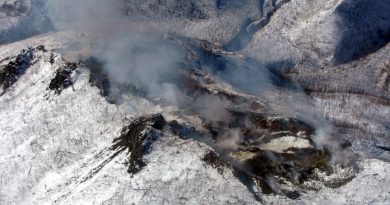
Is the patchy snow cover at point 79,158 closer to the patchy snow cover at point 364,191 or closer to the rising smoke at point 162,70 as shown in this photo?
the rising smoke at point 162,70

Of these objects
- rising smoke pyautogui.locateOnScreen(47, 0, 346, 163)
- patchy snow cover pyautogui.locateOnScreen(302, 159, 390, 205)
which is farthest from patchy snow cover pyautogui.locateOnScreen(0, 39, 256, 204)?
patchy snow cover pyautogui.locateOnScreen(302, 159, 390, 205)

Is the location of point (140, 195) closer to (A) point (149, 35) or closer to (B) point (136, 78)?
(B) point (136, 78)

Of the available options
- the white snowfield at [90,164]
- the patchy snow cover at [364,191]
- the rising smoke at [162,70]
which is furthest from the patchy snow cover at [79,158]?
the patchy snow cover at [364,191]

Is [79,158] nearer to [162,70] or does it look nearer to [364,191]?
[162,70]

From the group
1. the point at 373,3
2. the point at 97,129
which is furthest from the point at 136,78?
the point at 373,3

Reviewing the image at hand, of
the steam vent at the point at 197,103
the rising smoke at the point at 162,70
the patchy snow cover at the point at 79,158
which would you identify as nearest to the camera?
the patchy snow cover at the point at 79,158

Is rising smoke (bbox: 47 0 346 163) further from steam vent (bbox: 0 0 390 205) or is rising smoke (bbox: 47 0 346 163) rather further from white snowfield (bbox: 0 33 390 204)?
white snowfield (bbox: 0 33 390 204)
